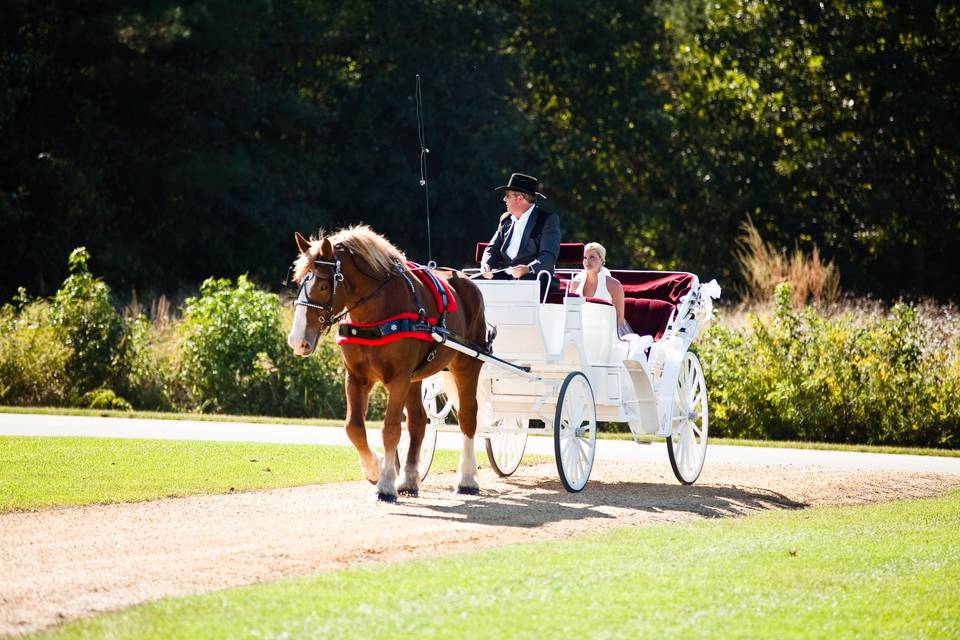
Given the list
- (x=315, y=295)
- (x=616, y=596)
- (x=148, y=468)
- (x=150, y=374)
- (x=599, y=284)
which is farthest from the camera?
(x=150, y=374)

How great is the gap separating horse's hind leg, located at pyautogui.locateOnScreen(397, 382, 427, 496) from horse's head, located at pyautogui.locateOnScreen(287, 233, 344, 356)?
3.94 ft

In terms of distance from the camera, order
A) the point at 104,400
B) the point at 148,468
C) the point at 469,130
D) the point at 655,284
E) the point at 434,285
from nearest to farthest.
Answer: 1. the point at 434,285
2. the point at 148,468
3. the point at 655,284
4. the point at 104,400
5. the point at 469,130

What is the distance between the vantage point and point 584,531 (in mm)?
7988

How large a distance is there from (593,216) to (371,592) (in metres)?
31.3

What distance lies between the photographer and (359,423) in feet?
29.1

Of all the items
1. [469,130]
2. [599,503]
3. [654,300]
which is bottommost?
[599,503]

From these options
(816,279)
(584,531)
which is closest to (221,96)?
(816,279)

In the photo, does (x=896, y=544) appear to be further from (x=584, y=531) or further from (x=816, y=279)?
(x=816, y=279)

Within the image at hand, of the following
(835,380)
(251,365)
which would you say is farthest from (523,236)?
(251,365)

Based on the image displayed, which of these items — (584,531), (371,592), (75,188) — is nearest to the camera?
(371,592)

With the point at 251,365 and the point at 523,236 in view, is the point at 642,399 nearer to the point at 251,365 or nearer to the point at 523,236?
the point at 523,236

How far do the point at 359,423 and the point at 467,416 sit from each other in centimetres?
120

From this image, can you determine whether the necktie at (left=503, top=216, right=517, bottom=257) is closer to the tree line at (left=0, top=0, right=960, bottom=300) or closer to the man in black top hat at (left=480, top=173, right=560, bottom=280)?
the man in black top hat at (left=480, top=173, right=560, bottom=280)

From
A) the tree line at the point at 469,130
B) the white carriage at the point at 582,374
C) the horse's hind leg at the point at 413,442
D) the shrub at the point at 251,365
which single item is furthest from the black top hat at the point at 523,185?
the tree line at the point at 469,130
